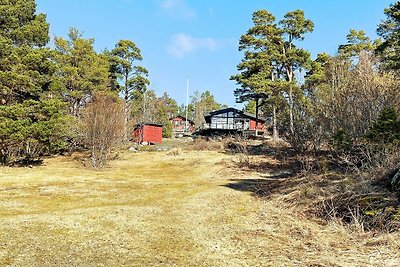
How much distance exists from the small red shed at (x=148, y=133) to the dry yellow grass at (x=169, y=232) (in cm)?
2511

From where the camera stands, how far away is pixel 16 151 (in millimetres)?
23141

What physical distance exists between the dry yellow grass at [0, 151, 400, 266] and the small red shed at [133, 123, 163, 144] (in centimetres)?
2511

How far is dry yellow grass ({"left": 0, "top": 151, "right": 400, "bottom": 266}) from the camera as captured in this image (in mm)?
5457

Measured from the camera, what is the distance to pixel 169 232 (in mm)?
7230

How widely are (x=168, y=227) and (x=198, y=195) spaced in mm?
4106

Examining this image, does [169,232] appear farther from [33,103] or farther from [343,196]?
[33,103]

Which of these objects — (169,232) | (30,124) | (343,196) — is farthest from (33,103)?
(343,196)

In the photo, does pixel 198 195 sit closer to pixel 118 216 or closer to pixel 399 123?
pixel 118 216

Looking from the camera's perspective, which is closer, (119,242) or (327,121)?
(119,242)

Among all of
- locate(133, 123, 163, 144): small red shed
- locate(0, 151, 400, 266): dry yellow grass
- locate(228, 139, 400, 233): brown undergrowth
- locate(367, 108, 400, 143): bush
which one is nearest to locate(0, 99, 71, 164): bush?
locate(0, 151, 400, 266): dry yellow grass

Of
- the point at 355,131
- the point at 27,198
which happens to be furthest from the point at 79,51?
the point at 355,131

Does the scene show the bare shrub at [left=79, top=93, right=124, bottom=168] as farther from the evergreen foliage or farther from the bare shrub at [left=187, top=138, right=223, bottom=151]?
the bare shrub at [left=187, top=138, right=223, bottom=151]

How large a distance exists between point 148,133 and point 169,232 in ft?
108

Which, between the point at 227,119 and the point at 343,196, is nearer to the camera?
the point at 343,196
